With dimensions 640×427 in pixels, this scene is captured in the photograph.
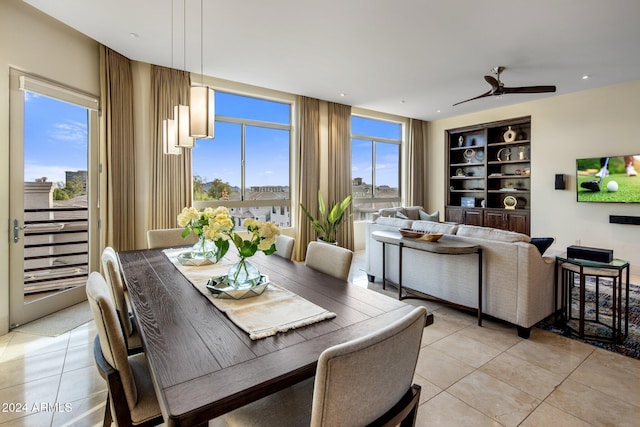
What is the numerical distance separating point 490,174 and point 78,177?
22.6 ft

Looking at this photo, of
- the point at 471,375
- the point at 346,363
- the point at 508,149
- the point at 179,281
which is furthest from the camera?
the point at 508,149

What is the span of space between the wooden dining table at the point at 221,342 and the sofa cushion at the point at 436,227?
186cm

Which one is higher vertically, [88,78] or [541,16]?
[541,16]

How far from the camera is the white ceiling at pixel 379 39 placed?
2.84 m

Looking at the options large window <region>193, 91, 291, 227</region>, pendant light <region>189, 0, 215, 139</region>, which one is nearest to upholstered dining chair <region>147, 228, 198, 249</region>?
pendant light <region>189, 0, 215, 139</region>

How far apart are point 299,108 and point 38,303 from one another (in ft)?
14.2

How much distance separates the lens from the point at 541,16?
296 centimetres

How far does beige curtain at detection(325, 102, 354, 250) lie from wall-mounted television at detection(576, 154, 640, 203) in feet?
12.5

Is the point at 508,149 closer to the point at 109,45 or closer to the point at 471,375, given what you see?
the point at 471,375

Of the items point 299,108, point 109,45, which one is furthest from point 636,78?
point 109,45

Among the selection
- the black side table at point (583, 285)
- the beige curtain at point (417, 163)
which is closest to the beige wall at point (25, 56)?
the black side table at point (583, 285)

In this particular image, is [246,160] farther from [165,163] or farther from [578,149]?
[578,149]

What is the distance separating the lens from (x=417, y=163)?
24.1ft

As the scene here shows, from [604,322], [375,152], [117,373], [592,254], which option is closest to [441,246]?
[592,254]
